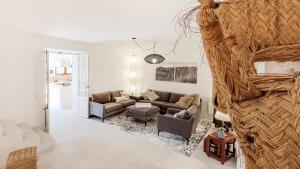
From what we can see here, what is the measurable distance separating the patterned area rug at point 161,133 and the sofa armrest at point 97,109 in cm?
32

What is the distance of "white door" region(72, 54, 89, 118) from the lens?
613 centimetres

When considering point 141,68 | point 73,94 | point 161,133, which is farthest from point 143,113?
point 141,68

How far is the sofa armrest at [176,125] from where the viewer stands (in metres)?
4.32

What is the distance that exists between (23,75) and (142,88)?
461cm

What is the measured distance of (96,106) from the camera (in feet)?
19.4

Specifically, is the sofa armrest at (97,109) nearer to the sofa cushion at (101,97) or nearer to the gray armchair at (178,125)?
the sofa cushion at (101,97)

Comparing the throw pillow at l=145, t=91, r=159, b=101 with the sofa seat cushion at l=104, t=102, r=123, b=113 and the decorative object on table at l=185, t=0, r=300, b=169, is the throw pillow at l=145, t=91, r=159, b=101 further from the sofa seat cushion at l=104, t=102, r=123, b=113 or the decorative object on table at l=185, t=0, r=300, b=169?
the decorative object on table at l=185, t=0, r=300, b=169

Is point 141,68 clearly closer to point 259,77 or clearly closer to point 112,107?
point 112,107

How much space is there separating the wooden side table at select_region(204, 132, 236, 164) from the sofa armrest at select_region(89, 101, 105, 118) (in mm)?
3269


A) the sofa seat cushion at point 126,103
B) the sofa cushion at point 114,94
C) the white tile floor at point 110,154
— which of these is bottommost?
the white tile floor at point 110,154

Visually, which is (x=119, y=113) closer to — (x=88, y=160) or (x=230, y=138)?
(x=88, y=160)

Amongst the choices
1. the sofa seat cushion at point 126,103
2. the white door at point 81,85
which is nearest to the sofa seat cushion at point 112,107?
the sofa seat cushion at point 126,103

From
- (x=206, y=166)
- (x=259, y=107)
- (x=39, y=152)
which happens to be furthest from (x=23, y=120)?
(x=259, y=107)

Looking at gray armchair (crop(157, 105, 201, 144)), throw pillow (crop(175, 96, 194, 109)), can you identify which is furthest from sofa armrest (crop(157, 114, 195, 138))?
throw pillow (crop(175, 96, 194, 109))
